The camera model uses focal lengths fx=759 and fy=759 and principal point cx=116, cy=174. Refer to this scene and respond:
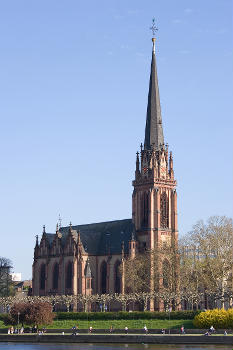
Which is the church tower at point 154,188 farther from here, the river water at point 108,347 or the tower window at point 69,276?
the river water at point 108,347

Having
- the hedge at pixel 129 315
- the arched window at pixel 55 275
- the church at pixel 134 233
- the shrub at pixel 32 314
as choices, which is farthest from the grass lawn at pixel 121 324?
the arched window at pixel 55 275

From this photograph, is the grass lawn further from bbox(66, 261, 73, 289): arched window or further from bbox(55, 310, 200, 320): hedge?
bbox(66, 261, 73, 289): arched window

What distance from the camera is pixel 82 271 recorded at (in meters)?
175

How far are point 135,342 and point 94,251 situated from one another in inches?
2582

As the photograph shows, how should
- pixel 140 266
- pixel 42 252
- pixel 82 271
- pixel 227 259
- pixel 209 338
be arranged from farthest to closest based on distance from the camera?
1. pixel 42 252
2. pixel 82 271
3. pixel 140 266
4. pixel 227 259
5. pixel 209 338

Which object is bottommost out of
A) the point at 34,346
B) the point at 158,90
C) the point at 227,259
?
the point at 34,346

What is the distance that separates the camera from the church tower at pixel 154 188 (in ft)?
550

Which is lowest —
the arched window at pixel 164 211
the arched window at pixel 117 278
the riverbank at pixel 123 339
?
the riverbank at pixel 123 339

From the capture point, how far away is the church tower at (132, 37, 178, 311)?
167750 mm

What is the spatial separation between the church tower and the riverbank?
46.9 metres

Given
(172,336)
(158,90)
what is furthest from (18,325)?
(158,90)

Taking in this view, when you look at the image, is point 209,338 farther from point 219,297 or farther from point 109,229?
point 109,229

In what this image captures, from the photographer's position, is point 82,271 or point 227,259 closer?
point 227,259

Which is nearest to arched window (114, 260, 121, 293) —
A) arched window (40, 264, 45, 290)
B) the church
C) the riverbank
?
the church
